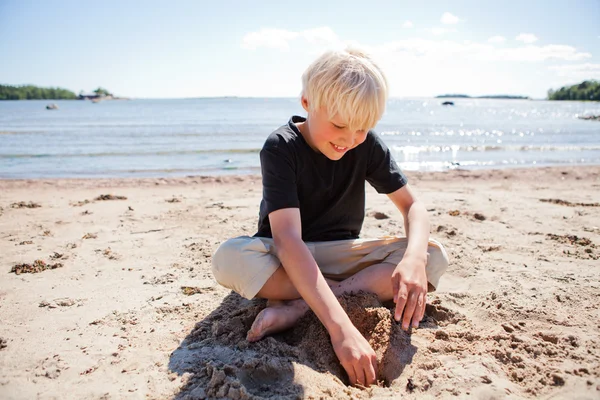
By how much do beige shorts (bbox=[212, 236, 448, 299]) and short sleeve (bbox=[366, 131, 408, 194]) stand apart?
295 millimetres

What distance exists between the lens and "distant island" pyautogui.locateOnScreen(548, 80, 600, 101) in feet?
232

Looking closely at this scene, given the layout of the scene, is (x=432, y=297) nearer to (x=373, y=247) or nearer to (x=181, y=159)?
(x=373, y=247)

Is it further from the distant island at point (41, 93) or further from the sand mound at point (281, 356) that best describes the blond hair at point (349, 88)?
the distant island at point (41, 93)

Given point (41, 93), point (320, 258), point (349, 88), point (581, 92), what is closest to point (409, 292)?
point (320, 258)

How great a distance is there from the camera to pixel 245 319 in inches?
88.4

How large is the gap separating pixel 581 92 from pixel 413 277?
89437 mm

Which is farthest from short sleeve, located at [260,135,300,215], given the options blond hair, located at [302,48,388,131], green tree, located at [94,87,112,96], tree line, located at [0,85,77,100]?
green tree, located at [94,87,112,96]

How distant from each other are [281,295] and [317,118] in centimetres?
88

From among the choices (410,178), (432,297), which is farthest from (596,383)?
(410,178)

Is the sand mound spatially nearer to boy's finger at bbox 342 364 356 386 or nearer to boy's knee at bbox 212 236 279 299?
boy's finger at bbox 342 364 356 386

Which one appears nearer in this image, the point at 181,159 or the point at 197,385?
the point at 197,385

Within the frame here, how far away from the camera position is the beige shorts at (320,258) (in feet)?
6.90

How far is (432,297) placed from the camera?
8.45 feet

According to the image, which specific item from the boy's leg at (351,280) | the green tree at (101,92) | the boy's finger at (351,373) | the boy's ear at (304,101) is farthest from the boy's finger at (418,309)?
the green tree at (101,92)
